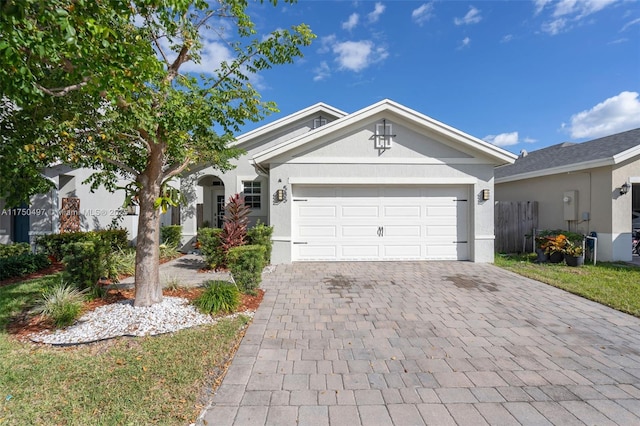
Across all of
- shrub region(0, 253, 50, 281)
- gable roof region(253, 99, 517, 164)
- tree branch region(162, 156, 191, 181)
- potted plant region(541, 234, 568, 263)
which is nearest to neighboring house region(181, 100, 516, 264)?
gable roof region(253, 99, 517, 164)

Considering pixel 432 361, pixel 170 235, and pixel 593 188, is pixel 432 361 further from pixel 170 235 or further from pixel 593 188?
pixel 170 235

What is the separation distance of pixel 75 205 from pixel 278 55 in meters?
10.9

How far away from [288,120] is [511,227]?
10.3 metres

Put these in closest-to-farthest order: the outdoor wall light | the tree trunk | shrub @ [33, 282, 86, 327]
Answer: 1. shrub @ [33, 282, 86, 327]
2. the tree trunk
3. the outdoor wall light

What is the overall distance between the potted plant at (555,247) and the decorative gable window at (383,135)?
6075 mm

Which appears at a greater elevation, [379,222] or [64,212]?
[64,212]

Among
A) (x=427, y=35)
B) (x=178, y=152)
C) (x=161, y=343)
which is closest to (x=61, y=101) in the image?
(x=178, y=152)

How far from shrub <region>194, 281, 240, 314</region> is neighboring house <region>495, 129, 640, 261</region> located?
11.9m

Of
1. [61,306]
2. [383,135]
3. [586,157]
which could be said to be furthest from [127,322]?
[586,157]

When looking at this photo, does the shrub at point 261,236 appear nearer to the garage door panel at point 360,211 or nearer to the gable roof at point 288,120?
the garage door panel at point 360,211

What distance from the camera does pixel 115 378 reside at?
119 inches

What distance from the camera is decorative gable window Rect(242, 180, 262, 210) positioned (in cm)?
1173

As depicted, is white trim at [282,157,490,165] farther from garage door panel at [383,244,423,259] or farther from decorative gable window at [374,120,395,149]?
garage door panel at [383,244,423,259]

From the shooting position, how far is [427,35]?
988 cm
